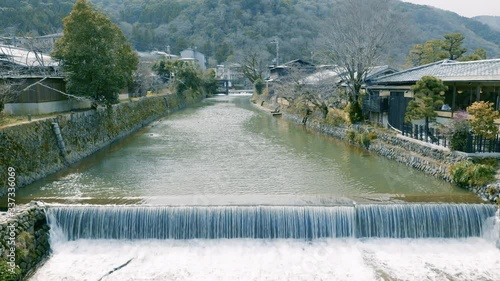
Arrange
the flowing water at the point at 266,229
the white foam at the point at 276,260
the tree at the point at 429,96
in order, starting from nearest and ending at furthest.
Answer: the white foam at the point at 276,260, the flowing water at the point at 266,229, the tree at the point at 429,96

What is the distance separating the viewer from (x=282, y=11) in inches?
4370

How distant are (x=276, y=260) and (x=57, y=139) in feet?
42.3

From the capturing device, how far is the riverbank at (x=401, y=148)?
14.2 meters

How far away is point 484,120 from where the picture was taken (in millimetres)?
13836

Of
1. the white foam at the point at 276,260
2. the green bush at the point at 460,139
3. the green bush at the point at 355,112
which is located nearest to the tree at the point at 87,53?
the white foam at the point at 276,260

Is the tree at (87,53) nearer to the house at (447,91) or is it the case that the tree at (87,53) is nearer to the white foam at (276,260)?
the white foam at (276,260)

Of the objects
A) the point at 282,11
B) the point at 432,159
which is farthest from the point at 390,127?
the point at 282,11

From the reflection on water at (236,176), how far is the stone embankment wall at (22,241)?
1896mm

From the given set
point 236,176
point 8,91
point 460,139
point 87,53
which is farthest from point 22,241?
point 460,139

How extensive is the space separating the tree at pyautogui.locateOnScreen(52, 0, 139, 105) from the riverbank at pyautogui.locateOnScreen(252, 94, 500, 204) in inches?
589

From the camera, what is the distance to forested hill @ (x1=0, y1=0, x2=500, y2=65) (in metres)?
87.6

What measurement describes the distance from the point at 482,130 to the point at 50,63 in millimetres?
24706

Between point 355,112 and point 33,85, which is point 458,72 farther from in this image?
point 33,85

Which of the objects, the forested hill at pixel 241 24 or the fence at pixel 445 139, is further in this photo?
the forested hill at pixel 241 24
